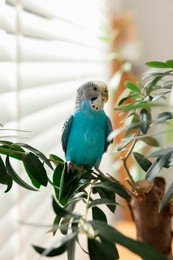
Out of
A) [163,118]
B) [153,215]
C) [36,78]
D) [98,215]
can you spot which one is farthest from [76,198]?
[36,78]

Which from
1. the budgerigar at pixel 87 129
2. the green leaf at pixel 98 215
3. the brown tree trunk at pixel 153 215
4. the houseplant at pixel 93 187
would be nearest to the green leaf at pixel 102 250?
the houseplant at pixel 93 187

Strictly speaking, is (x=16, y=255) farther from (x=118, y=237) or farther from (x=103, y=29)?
(x=103, y=29)

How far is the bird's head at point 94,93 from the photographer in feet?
1.92

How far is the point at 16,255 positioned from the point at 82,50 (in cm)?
72

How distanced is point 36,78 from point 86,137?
0.36 metres

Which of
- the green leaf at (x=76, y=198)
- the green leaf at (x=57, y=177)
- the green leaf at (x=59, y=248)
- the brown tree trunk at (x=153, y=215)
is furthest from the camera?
the brown tree trunk at (x=153, y=215)

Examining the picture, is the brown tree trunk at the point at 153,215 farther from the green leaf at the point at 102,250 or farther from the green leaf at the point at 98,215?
the green leaf at the point at 102,250

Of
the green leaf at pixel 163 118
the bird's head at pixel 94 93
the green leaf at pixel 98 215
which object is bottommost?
the green leaf at pixel 98 215

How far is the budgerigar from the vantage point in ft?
1.96

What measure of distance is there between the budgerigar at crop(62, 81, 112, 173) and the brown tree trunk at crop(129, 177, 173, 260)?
0.42ft

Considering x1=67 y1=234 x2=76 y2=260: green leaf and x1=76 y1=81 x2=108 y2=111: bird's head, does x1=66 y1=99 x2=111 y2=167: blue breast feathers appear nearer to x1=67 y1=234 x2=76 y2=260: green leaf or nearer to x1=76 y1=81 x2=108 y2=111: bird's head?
x1=76 y1=81 x2=108 y2=111: bird's head

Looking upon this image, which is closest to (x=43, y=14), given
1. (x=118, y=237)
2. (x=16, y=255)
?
(x=16, y=255)

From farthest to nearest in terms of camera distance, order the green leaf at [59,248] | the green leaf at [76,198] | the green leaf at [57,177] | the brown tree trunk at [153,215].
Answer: the brown tree trunk at [153,215], the green leaf at [57,177], the green leaf at [76,198], the green leaf at [59,248]

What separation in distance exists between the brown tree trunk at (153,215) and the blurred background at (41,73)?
0.10 meters
